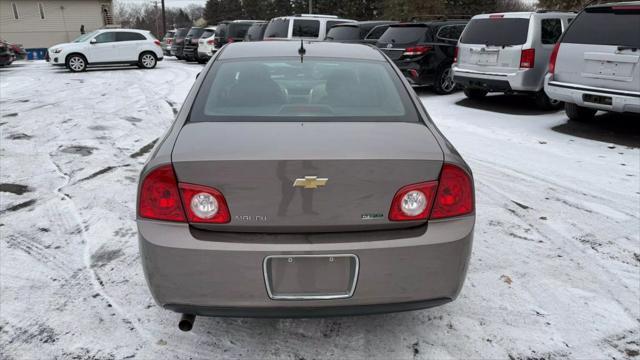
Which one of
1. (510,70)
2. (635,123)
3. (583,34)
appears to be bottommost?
(635,123)

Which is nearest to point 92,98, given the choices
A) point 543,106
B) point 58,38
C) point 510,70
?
point 510,70

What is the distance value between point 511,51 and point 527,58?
1.06 ft

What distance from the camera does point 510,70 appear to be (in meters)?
9.16

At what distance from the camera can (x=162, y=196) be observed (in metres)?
2.28

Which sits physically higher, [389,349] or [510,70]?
[510,70]

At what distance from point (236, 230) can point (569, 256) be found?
272 centimetres

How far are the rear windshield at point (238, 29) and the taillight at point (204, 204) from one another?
20.3m

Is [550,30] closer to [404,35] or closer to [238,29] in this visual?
[404,35]

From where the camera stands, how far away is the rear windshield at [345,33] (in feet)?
45.8

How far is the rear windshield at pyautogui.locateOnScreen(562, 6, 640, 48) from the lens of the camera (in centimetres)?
671

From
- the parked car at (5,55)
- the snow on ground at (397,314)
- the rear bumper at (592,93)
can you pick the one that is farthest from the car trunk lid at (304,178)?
the parked car at (5,55)

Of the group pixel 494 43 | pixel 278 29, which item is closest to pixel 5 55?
pixel 278 29

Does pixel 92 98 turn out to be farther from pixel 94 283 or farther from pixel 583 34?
pixel 583 34

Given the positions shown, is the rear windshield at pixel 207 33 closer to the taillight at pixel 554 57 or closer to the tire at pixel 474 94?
the tire at pixel 474 94
